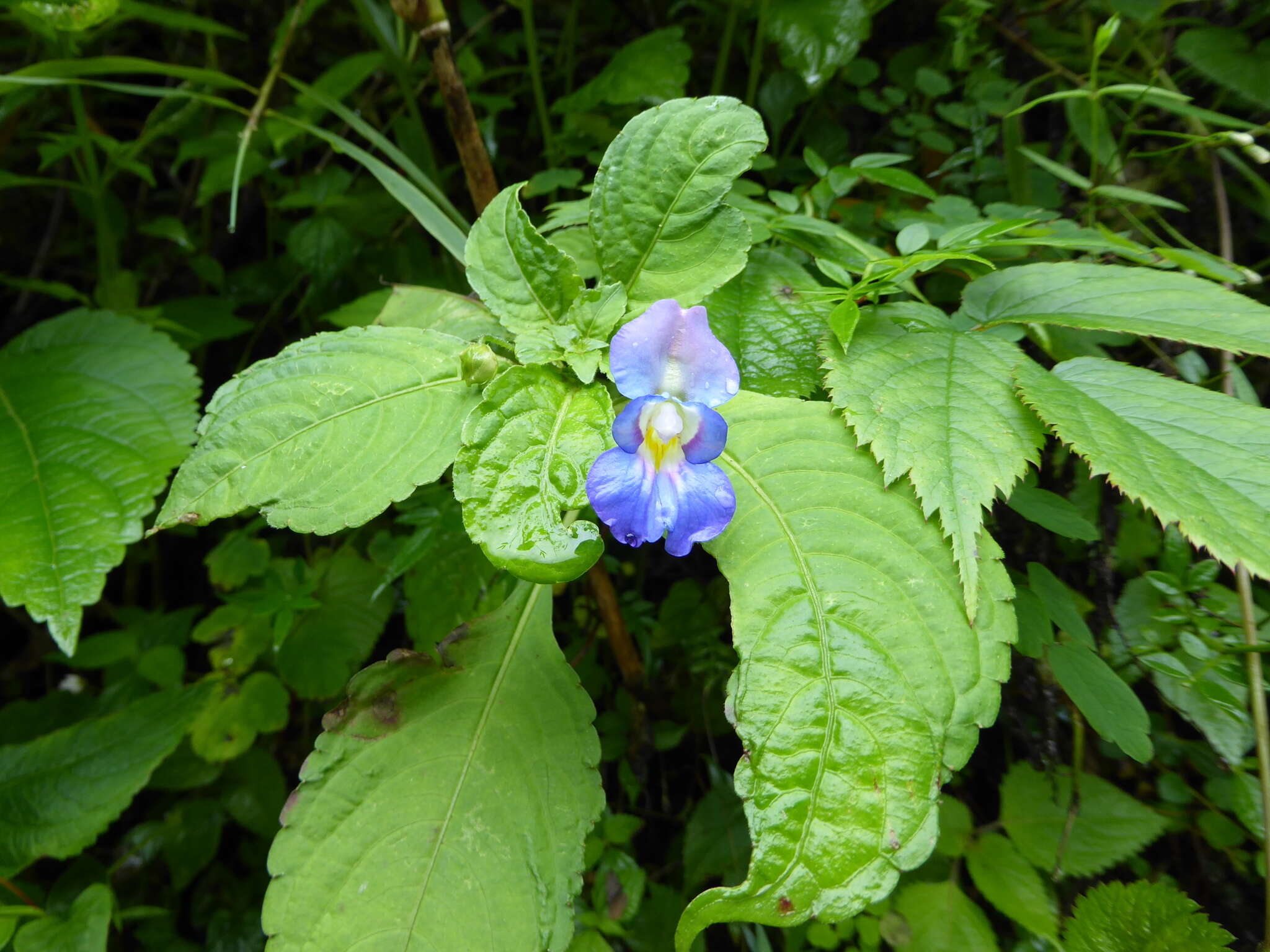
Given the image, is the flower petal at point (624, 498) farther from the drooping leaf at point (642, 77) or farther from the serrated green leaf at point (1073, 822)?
the drooping leaf at point (642, 77)

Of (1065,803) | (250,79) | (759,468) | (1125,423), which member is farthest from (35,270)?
(1065,803)

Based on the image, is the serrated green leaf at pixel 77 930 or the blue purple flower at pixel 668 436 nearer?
the blue purple flower at pixel 668 436

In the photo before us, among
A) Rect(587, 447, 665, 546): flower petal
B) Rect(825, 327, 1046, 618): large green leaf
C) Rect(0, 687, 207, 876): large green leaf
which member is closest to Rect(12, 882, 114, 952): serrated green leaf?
Rect(0, 687, 207, 876): large green leaf

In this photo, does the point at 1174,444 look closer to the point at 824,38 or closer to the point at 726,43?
the point at 824,38

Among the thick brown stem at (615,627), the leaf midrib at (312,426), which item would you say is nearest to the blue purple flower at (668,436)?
the leaf midrib at (312,426)

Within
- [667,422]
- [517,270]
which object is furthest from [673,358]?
[517,270]

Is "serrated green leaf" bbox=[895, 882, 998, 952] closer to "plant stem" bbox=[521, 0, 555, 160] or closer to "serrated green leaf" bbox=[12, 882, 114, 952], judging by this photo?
"serrated green leaf" bbox=[12, 882, 114, 952]
